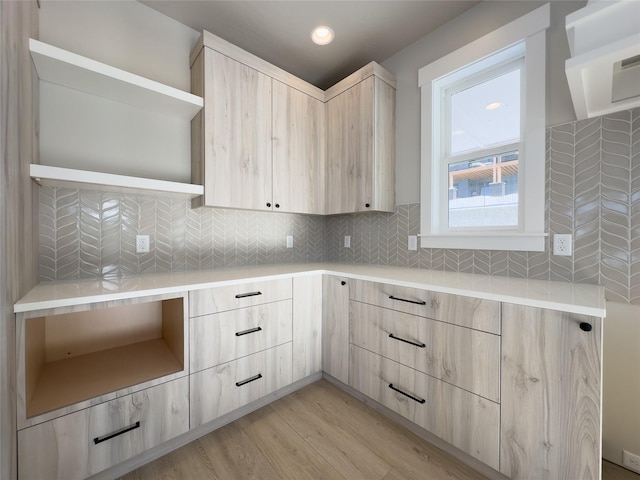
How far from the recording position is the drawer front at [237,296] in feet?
4.71

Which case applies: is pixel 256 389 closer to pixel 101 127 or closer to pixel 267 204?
pixel 267 204

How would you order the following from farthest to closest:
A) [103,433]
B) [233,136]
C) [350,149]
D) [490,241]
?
[350,149] → [233,136] → [490,241] → [103,433]

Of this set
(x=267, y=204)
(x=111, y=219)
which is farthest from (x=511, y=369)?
(x=111, y=219)

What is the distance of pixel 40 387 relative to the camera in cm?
121

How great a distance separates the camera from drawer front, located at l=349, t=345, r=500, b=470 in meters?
1.22

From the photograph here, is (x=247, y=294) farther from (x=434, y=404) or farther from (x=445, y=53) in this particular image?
(x=445, y=53)

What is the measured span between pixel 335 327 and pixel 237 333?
Answer: 710mm

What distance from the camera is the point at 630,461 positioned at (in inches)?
49.4

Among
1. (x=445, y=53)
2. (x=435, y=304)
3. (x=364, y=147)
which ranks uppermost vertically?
(x=445, y=53)

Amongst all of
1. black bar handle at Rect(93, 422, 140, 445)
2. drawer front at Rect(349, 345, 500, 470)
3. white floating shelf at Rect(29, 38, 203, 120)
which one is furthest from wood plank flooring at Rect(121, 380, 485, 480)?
white floating shelf at Rect(29, 38, 203, 120)

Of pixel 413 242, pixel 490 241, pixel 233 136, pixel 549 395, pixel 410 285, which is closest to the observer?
pixel 549 395

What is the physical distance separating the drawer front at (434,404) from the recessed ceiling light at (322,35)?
90.8 inches

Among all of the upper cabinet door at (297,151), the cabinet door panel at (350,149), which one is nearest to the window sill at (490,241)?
the cabinet door panel at (350,149)

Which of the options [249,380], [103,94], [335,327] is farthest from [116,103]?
[335,327]
